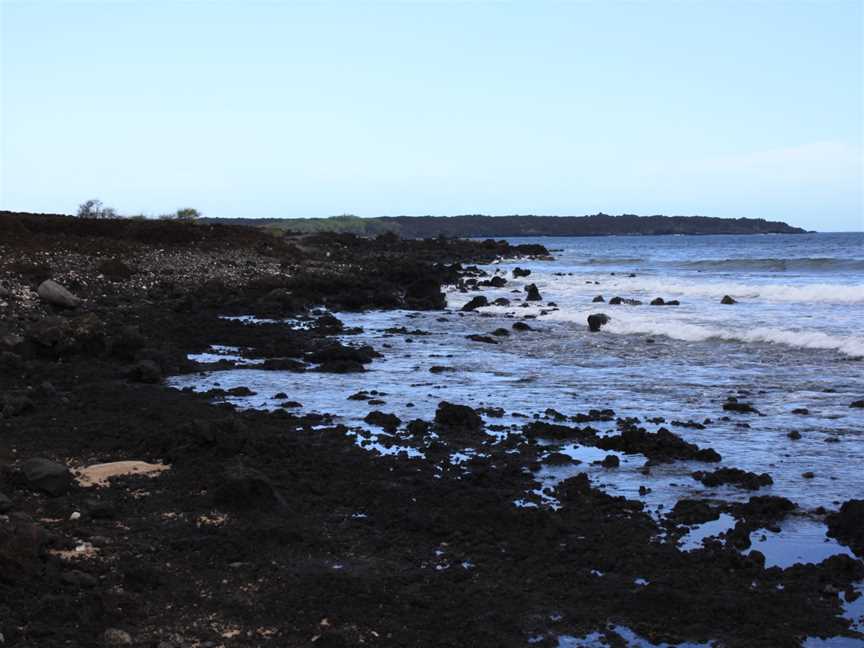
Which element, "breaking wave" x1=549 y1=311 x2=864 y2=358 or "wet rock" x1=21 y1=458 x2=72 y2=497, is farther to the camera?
"breaking wave" x1=549 y1=311 x2=864 y2=358

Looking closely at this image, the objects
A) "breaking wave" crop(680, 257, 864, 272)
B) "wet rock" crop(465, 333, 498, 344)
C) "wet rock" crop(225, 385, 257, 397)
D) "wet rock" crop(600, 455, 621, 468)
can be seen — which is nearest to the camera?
"wet rock" crop(600, 455, 621, 468)

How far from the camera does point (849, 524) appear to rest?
7055 mm

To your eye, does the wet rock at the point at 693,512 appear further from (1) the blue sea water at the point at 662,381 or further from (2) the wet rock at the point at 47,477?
(2) the wet rock at the point at 47,477

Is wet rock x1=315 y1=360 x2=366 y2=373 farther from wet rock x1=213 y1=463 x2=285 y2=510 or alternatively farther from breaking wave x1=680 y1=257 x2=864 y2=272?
breaking wave x1=680 y1=257 x2=864 y2=272

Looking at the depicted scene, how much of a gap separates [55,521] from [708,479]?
224 inches

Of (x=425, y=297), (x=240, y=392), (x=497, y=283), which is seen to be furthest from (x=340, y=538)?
(x=497, y=283)

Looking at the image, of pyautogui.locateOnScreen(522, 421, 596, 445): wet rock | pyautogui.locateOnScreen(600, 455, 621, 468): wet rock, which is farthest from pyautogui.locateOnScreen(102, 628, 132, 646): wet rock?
pyautogui.locateOnScreen(522, 421, 596, 445): wet rock

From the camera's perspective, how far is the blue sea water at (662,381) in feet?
28.6

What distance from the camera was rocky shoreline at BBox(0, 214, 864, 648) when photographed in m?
5.41

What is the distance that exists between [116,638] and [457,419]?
20.6ft

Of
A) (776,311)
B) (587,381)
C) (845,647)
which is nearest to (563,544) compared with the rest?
(845,647)

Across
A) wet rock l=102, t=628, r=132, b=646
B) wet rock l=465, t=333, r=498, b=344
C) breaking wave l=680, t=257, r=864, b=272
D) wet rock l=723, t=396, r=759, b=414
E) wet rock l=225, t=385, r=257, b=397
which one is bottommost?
wet rock l=465, t=333, r=498, b=344

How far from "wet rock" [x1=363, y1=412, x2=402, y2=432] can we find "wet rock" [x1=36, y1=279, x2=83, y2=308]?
1098cm

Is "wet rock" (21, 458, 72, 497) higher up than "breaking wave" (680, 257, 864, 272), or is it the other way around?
"breaking wave" (680, 257, 864, 272)
